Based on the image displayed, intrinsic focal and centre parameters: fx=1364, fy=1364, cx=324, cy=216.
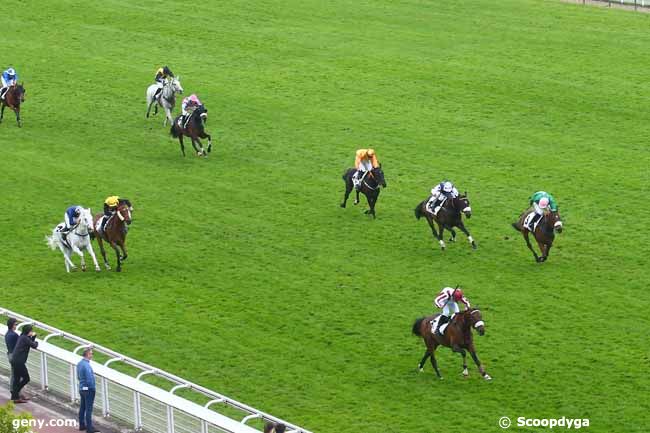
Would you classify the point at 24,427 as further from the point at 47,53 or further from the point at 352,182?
the point at 47,53

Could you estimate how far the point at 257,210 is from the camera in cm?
3247

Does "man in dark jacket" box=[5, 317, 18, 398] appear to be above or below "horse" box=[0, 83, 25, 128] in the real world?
below

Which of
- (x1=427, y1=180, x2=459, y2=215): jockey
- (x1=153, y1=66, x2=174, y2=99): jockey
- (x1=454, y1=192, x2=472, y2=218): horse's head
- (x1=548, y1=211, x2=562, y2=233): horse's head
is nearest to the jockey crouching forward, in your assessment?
(x1=153, y1=66, x2=174, y2=99): jockey

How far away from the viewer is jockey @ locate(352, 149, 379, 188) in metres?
30.9

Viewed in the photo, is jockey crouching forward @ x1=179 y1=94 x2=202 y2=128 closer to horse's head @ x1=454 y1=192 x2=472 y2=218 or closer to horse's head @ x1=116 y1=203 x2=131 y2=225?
horse's head @ x1=116 y1=203 x2=131 y2=225

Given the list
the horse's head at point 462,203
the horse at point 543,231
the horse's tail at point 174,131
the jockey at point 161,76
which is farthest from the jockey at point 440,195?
the jockey at point 161,76

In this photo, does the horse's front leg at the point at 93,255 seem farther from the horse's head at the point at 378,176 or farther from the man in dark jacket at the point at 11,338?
the man in dark jacket at the point at 11,338

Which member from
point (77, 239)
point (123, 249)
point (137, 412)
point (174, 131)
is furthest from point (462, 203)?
point (137, 412)

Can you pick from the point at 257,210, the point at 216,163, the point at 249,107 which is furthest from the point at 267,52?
the point at 257,210

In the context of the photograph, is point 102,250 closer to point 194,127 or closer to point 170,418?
point 194,127

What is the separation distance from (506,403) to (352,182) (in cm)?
1095

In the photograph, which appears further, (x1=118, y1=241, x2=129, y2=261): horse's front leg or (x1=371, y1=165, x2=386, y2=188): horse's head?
(x1=371, y1=165, x2=386, y2=188): horse's head

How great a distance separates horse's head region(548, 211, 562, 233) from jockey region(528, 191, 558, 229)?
0.28ft

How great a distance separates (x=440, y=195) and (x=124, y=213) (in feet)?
21.9
